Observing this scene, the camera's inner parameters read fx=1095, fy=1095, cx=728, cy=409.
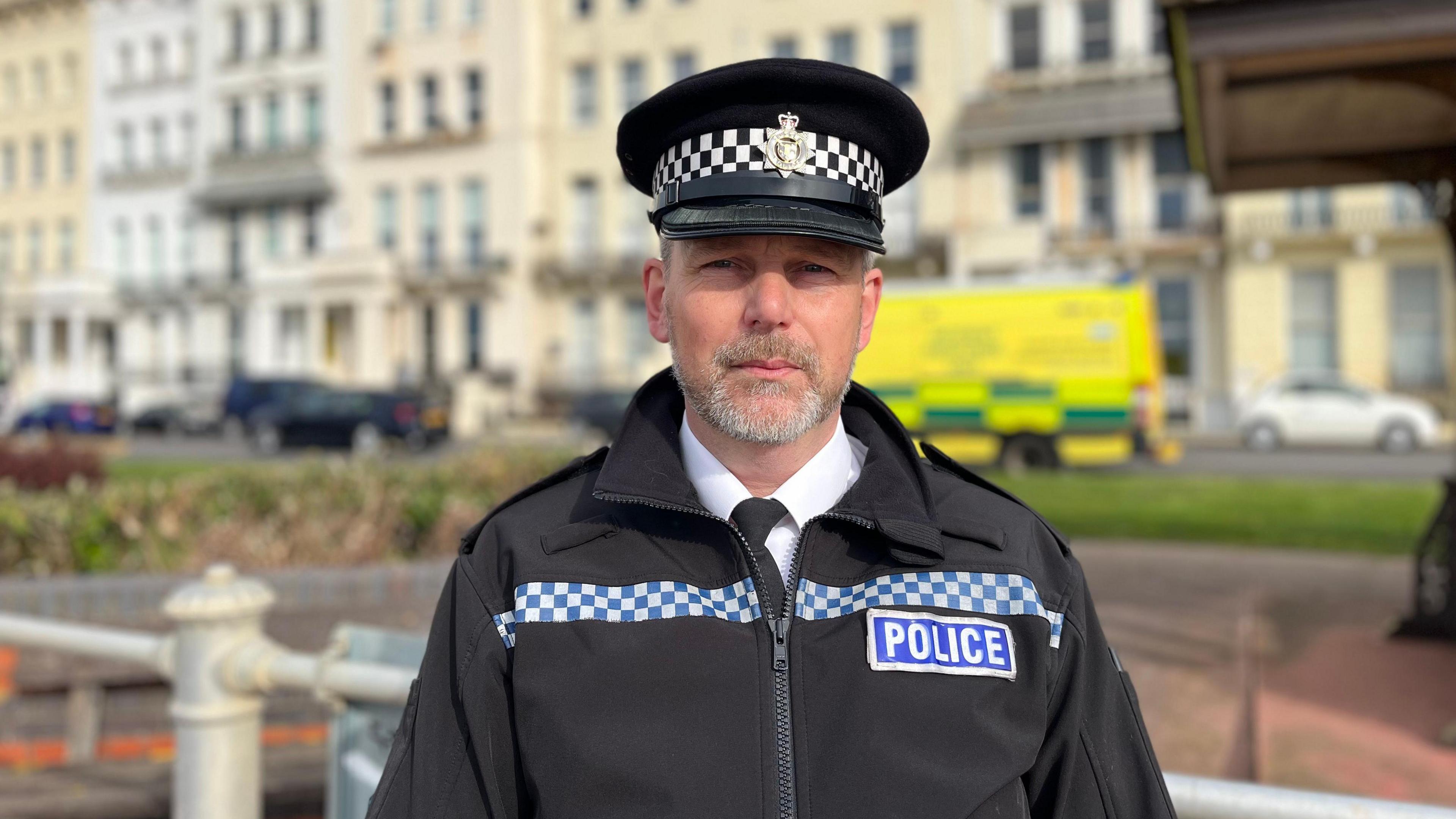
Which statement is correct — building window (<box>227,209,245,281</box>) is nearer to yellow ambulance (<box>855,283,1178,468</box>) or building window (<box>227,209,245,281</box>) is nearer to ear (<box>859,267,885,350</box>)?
yellow ambulance (<box>855,283,1178,468</box>)

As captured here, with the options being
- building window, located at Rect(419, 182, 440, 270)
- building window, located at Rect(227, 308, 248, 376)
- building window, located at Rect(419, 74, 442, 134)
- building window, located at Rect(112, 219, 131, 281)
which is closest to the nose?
building window, located at Rect(419, 182, 440, 270)

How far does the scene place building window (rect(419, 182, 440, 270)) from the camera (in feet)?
123

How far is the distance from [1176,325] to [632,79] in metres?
18.3

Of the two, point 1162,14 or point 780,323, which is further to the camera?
point 1162,14

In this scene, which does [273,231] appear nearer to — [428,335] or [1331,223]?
[428,335]

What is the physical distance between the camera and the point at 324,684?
8.50ft

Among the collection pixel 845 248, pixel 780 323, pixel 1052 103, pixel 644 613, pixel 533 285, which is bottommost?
pixel 644 613

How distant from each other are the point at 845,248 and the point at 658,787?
0.86 metres

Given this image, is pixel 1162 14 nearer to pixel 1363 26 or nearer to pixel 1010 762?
pixel 1363 26

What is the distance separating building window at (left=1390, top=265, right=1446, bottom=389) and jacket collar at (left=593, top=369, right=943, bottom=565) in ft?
96.2

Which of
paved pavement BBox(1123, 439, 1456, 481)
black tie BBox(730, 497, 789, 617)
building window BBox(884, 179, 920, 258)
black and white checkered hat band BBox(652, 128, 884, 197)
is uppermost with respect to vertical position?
building window BBox(884, 179, 920, 258)

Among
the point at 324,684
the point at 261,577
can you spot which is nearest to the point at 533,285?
the point at 261,577

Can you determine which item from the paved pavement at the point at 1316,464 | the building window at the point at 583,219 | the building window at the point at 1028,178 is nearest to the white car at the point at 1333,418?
the paved pavement at the point at 1316,464

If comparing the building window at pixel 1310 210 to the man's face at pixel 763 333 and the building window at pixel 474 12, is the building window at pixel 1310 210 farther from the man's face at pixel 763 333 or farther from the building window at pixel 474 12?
the man's face at pixel 763 333
